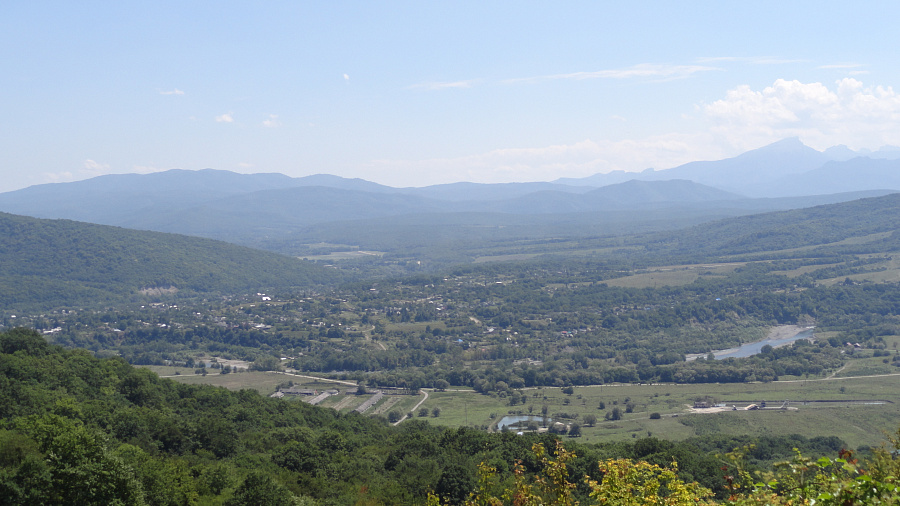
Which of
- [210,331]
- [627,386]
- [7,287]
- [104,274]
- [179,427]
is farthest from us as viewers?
[104,274]

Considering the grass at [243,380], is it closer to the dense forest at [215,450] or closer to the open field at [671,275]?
the dense forest at [215,450]

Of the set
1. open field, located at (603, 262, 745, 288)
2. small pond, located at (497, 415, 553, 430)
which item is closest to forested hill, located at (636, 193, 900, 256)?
open field, located at (603, 262, 745, 288)

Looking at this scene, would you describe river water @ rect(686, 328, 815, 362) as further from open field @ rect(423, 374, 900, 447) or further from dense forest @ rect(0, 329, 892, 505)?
dense forest @ rect(0, 329, 892, 505)

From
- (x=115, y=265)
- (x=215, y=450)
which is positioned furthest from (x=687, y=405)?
(x=115, y=265)

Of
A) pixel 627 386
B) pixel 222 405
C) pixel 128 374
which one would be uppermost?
pixel 128 374

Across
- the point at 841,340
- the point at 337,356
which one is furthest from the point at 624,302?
the point at 337,356

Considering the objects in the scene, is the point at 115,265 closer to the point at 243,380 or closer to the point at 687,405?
the point at 243,380

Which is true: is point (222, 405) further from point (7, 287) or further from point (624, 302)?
point (7, 287)
